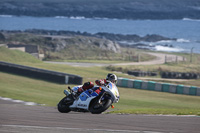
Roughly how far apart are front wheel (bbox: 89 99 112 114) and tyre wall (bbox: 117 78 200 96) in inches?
800

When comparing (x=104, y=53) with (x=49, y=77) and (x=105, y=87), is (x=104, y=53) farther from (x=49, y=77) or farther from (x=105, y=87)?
(x=105, y=87)

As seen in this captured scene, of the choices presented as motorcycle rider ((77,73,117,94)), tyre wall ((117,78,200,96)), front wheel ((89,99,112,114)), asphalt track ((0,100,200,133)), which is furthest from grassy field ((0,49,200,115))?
asphalt track ((0,100,200,133))

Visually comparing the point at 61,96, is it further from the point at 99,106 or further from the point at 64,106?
the point at 99,106

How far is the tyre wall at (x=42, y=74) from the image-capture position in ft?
103

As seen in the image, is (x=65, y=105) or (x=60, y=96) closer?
(x=65, y=105)

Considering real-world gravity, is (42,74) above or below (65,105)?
below

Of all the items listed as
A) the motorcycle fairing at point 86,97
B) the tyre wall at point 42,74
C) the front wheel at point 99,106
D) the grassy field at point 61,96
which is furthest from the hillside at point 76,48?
the front wheel at point 99,106

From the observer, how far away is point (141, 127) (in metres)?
8.95

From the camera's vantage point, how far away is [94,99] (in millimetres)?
12047

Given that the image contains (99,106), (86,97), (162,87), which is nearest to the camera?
(99,106)

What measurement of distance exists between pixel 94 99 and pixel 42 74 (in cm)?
2118

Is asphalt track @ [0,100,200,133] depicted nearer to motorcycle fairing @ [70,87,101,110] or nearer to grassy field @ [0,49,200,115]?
motorcycle fairing @ [70,87,101,110]

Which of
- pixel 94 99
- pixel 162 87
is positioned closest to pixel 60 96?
pixel 162 87

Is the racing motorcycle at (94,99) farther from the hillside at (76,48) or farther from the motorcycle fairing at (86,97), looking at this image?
the hillside at (76,48)
